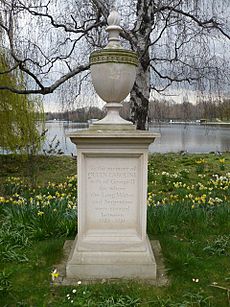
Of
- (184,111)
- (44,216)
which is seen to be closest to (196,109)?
(184,111)

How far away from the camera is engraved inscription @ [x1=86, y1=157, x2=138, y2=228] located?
3.32 metres

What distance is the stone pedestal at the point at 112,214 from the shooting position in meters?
3.29

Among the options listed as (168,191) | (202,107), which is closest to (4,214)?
(168,191)

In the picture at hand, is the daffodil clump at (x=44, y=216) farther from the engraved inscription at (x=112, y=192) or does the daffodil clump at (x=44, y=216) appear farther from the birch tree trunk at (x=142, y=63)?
the birch tree trunk at (x=142, y=63)

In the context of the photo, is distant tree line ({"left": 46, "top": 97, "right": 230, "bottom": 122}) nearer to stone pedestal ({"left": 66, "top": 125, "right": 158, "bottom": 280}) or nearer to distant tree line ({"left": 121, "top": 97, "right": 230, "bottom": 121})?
distant tree line ({"left": 121, "top": 97, "right": 230, "bottom": 121})

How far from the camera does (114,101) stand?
10.9ft

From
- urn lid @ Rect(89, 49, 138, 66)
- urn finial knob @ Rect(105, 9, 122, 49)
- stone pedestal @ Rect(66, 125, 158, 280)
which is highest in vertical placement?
urn finial knob @ Rect(105, 9, 122, 49)

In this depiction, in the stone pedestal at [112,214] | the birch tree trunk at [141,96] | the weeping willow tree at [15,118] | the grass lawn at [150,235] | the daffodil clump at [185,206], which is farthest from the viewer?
the weeping willow tree at [15,118]

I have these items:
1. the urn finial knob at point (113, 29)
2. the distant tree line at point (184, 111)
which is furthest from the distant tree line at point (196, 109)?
the urn finial knob at point (113, 29)

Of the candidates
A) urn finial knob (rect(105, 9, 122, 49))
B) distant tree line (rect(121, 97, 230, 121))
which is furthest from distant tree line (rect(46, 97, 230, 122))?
urn finial knob (rect(105, 9, 122, 49))

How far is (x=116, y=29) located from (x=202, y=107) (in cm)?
437

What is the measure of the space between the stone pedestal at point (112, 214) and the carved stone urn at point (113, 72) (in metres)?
0.31

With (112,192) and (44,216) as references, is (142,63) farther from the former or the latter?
(112,192)

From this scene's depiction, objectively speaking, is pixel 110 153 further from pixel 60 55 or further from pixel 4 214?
pixel 60 55
